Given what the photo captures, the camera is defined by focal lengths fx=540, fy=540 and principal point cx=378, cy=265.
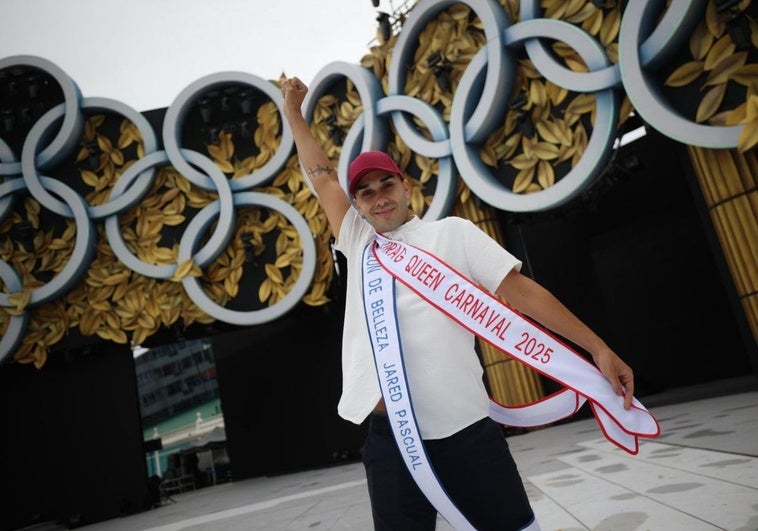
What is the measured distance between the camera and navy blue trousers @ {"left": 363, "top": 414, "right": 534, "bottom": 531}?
4.49 ft

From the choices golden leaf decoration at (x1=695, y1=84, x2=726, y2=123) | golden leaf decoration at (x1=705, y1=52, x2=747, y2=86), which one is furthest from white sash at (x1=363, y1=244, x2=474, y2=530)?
golden leaf decoration at (x1=705, y1=52, x2=747, y2=86)

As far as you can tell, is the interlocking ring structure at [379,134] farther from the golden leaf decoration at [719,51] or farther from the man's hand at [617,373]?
the man's hand at [617,373]

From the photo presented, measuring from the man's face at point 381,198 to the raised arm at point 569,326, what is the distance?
1.33ft

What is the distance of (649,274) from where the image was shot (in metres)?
12.5

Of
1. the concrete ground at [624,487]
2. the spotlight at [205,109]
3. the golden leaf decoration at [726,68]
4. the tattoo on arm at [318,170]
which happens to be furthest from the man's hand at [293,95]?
the spotlight at [205,109]

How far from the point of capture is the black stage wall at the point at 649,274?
11.8 m

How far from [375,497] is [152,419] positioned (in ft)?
151

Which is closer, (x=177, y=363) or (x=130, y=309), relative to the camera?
(x=130, y=309)

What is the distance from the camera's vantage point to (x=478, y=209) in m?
9.85

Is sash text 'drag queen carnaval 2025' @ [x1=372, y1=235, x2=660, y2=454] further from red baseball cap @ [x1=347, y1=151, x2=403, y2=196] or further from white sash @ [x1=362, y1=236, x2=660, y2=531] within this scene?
red baseball cap @ [x1=347, y1=151, x2=403, y2=196]

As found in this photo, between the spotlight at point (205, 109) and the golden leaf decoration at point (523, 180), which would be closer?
the golden leaf decoration at point (523, 180)

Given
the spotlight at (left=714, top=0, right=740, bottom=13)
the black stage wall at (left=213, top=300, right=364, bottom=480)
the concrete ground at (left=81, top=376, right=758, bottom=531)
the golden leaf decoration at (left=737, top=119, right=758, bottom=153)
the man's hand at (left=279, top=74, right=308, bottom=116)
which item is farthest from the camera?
the black stage wall at (left=213, top=300, right=364, bottom=480)

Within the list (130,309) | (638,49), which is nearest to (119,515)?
(130,309)

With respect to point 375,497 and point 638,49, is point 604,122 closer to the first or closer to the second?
point 638,49
